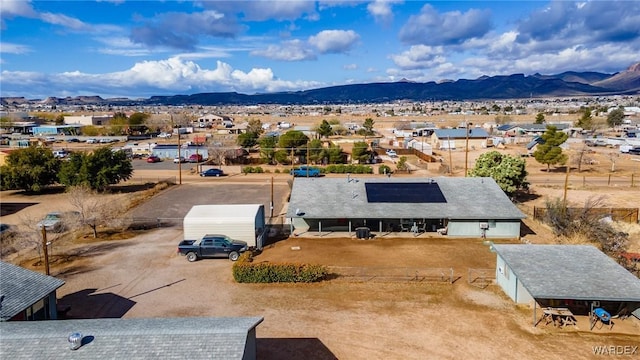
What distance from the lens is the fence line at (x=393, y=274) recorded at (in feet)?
77.9

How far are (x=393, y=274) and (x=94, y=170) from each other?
3564 centimetres

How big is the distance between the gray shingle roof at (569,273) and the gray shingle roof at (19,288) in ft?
64.5

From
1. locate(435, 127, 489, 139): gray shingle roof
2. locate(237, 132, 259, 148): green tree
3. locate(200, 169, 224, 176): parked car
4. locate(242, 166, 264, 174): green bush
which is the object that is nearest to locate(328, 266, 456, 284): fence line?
locate(242, 166, 264, 174): green bush

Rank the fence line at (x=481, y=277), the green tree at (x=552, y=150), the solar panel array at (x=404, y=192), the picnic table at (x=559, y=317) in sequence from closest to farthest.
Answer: the picnic table at (x=559, y=317), the fence line at (x=481, y=277), the solar panel array at (x=404, y=192), the green tree at (x=552, y=150)

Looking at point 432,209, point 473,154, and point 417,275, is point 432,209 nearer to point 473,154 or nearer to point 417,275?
point 417,275

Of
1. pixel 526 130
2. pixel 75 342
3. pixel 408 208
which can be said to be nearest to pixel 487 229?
pixel 408 208

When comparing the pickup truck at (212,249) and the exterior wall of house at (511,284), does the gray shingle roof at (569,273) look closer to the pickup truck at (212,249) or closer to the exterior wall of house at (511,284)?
the exterior wall of house at (511,284)

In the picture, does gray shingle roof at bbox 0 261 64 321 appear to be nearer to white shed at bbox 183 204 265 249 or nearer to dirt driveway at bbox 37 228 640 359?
dirt driveway at bbox 37 228 640 359

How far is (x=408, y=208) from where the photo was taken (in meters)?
31.7

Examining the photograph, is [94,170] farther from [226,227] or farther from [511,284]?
[511,284]

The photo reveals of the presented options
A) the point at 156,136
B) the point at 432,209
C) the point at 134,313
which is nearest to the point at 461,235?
the point at 432,209

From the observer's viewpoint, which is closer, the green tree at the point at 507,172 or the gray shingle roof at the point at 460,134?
the green tree at the point at 507,172

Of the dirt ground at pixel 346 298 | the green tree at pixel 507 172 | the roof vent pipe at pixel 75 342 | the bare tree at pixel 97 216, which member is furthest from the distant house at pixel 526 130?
the roof vent pipe at pixel 75 342

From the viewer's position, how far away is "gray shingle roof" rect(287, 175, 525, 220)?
101 feet
